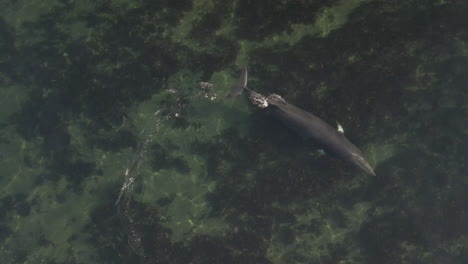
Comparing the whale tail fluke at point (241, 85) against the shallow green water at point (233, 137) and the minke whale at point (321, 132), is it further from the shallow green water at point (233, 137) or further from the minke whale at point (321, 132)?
the minke whale at point (321, 132)

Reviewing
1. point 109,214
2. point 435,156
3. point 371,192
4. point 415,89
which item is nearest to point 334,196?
point 371,192

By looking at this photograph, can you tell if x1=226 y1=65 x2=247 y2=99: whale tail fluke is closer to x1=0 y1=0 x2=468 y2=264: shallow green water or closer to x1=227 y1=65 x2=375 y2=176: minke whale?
x1=0 y1=0 x2=468 y2=264: shallow green water

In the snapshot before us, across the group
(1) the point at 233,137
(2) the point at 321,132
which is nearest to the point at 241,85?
(1) the point at 233,137

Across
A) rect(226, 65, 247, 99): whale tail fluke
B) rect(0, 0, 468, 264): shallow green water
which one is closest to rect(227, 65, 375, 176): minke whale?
rect(0, 0, 468, 264): shallow green water

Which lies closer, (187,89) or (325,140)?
(325,140)

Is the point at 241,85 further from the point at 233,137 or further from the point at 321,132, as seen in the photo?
the point at 321,132

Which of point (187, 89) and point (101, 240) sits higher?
point (187, 89)

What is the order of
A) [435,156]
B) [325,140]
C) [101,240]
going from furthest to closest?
[101,240]
[435,156]
[325,140]

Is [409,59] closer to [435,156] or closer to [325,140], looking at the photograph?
[435,156]
